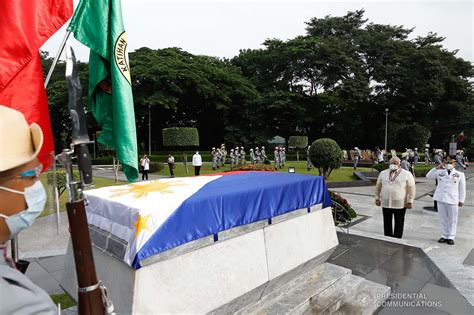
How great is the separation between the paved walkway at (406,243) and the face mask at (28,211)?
311 cm

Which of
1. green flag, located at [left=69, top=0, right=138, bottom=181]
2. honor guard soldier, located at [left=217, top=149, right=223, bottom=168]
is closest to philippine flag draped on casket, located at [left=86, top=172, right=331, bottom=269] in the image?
green flag, located at [left=69, top=0, right=138, bottom=181]

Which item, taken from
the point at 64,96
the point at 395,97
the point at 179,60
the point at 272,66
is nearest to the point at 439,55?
the point at 395,97

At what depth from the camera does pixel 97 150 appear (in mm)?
33750

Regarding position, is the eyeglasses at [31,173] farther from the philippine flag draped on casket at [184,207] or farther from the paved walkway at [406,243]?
the paved walkway at [406,243]

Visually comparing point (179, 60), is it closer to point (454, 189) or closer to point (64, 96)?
point (64, 96)

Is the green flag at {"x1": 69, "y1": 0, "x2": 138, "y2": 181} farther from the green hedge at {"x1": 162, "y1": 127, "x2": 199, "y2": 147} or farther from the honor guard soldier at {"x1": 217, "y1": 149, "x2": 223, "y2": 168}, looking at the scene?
the green hedge at {"x1": 162, "y1": 127, "x2": 199, "y2": 147}

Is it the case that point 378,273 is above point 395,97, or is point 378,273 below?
below

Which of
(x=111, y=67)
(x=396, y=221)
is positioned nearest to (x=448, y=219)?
(x=396, y=221)

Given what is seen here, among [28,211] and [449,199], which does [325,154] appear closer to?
[449,199]

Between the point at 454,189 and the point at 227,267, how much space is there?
19.2 ft

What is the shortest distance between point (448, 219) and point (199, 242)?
602 centimetres

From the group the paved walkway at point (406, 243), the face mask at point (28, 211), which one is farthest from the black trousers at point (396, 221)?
the face mask at point (28, 211)

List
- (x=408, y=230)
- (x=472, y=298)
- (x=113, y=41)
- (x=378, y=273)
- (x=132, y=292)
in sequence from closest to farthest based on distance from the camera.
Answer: (x=132, y=292) < (x=113, y=41) < (x=472, y=298) < (x=378, y=273) < (x=408, y=230)

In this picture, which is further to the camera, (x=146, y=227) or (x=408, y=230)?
(x=408, y=230)
